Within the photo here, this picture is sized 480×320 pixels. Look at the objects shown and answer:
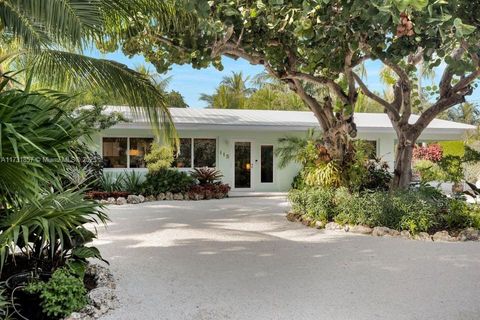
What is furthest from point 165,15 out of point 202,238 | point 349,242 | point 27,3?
point 349,242

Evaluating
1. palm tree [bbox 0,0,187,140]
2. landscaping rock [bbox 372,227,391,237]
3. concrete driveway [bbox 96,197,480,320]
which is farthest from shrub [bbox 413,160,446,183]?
palm tree [bbox 0,0,187,140]

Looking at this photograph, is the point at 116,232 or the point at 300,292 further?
the point at 116,232

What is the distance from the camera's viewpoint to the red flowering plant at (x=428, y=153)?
21.7 m

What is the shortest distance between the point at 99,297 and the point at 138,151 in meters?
13.5

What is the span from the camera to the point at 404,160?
11.4 m

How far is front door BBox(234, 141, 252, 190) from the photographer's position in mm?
19062

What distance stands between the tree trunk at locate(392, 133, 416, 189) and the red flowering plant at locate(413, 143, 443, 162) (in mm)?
11142

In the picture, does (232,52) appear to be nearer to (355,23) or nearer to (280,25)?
(280,25)

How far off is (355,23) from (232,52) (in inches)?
159

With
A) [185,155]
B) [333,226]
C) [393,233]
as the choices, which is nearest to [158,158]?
[185,155]

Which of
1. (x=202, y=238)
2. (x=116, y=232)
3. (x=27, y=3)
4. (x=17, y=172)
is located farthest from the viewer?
(x=116, y=232)

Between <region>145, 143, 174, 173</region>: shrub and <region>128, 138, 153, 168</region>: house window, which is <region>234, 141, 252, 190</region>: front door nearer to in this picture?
<region>145, 143, 174, 173</region>: shrub

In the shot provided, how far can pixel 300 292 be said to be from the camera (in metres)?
5.39

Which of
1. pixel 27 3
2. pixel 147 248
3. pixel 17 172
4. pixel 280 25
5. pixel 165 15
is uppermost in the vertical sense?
pixel 280 25
